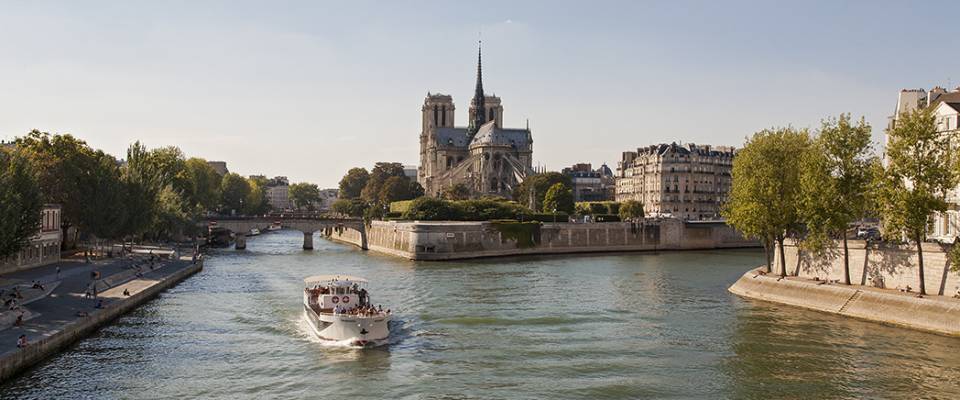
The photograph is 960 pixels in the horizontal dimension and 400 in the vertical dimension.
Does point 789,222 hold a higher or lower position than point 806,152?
lower

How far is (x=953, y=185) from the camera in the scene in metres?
42.5

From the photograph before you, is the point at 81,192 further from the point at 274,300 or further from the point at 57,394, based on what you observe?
the point at 57,394

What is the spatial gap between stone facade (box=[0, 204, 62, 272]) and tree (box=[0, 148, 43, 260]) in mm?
7632

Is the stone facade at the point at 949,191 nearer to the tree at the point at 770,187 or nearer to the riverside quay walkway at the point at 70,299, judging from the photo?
the tree at the point at 770,187

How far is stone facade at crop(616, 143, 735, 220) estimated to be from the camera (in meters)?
150

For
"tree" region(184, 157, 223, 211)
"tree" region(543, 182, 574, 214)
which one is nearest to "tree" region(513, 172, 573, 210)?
"tree" region(543, 182, 574, 214)

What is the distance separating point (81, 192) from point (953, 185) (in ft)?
213

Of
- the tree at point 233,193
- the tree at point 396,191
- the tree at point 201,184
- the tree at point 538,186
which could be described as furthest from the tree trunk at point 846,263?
the tree at point 233,193

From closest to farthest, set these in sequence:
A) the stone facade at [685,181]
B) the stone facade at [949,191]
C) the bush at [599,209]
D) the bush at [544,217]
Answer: the stone facade at [949,191], the bush at [544,217], the bush at [599,209], the stone facade at [685,181]

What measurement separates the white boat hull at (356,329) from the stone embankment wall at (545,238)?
171 ft

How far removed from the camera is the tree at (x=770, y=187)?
56.0 m

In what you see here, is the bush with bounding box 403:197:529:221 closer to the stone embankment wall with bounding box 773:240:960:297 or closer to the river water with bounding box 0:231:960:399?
the river water with bounding box 0:231:960:399

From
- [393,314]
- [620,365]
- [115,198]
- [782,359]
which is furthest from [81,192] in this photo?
[782,359]

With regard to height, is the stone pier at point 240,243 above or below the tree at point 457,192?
below
